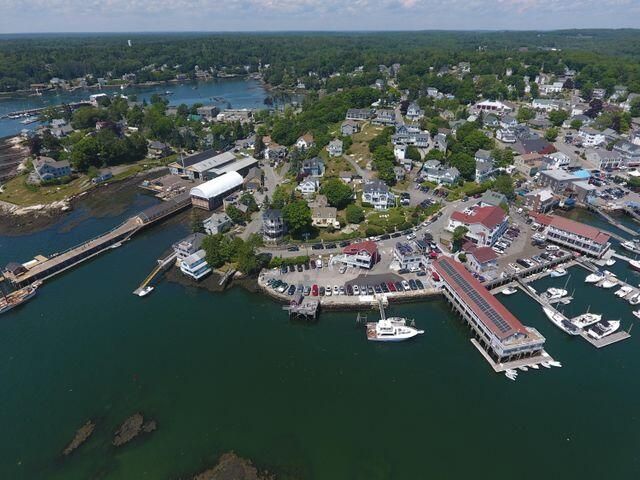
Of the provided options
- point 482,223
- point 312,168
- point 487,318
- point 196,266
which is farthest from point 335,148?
point 487,318

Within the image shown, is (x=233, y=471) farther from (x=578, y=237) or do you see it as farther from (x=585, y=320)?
(x=578, y=237)

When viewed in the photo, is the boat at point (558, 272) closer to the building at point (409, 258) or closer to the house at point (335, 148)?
the building at point (409, 258)

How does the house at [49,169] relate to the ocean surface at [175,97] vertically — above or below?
above

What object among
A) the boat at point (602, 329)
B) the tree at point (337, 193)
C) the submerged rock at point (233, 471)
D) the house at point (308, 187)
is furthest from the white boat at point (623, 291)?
the house at point (308, 187)

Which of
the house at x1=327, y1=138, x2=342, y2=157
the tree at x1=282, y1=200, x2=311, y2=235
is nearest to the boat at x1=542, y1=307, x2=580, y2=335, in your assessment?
the tree at x1=282, y1=200, x2=311, y2=235

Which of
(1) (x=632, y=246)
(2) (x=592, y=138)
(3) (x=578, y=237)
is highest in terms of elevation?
(2) (x=592, y=138)

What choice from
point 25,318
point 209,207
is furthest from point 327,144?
point 25,318

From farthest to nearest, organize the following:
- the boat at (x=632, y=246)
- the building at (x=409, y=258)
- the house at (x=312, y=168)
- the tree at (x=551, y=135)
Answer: the tree at (x=551, y=135) < the house at (x=312, y=168) < the boat at (x=632, y=246) < the building at (x=409, y=258)
